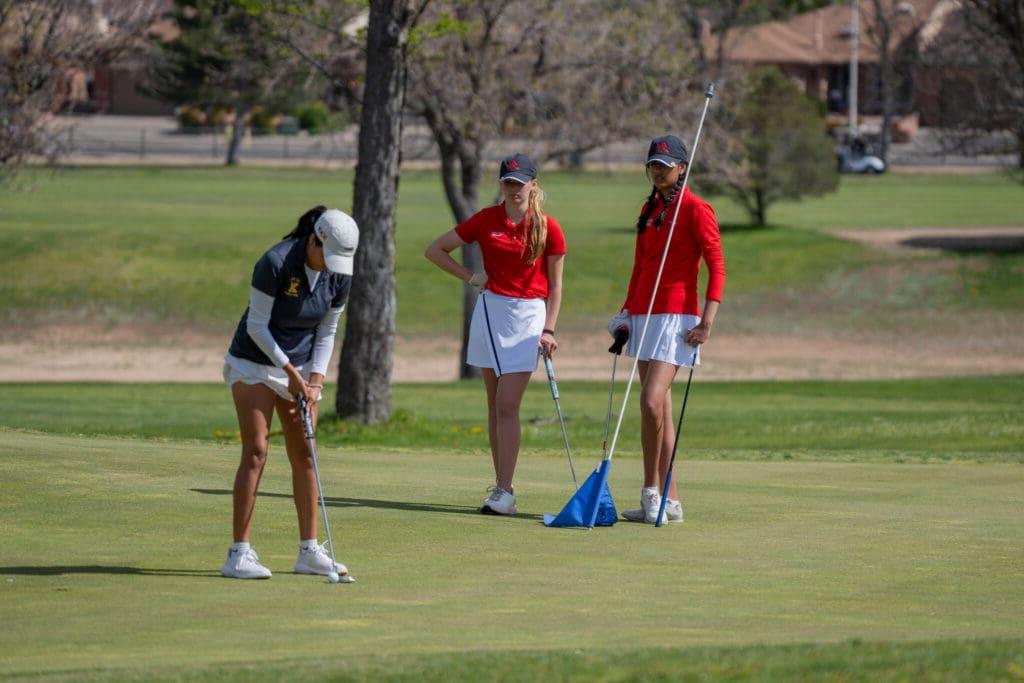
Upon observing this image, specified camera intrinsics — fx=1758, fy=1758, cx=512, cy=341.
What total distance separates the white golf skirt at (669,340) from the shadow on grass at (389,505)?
3.78ft

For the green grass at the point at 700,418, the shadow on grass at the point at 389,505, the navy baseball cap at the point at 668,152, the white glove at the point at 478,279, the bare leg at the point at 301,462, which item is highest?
the navy baseball cap at the point at 668,152

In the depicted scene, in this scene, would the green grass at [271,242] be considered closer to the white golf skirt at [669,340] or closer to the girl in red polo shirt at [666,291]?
the girl in red polo shirt at [666,291]

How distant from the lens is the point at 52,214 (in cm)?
4766

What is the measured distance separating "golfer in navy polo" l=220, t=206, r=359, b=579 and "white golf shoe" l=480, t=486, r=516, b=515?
75.0 inches

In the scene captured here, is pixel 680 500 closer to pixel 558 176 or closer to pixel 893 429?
pixel 893 429

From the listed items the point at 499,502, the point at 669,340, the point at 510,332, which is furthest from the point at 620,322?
the point at 499,502

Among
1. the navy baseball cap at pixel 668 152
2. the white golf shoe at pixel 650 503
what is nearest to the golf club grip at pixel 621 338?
the white golf shoe at pixel 650 503

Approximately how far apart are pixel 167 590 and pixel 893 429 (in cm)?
1308

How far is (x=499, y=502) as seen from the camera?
392 inches

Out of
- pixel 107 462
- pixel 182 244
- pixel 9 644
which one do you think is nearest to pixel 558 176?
pixel 182 244

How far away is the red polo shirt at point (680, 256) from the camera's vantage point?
9844 mm

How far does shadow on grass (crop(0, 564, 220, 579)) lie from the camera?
26.3 ft

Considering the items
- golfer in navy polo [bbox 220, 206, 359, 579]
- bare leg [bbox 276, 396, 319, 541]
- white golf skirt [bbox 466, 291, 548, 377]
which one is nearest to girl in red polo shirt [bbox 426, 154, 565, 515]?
white golf skirt [bbox 466, 291, 548, 377]

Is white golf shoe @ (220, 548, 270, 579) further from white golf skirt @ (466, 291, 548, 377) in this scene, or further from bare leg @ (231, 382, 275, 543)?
white golf skirt @ (466, 291, 548, 377)
